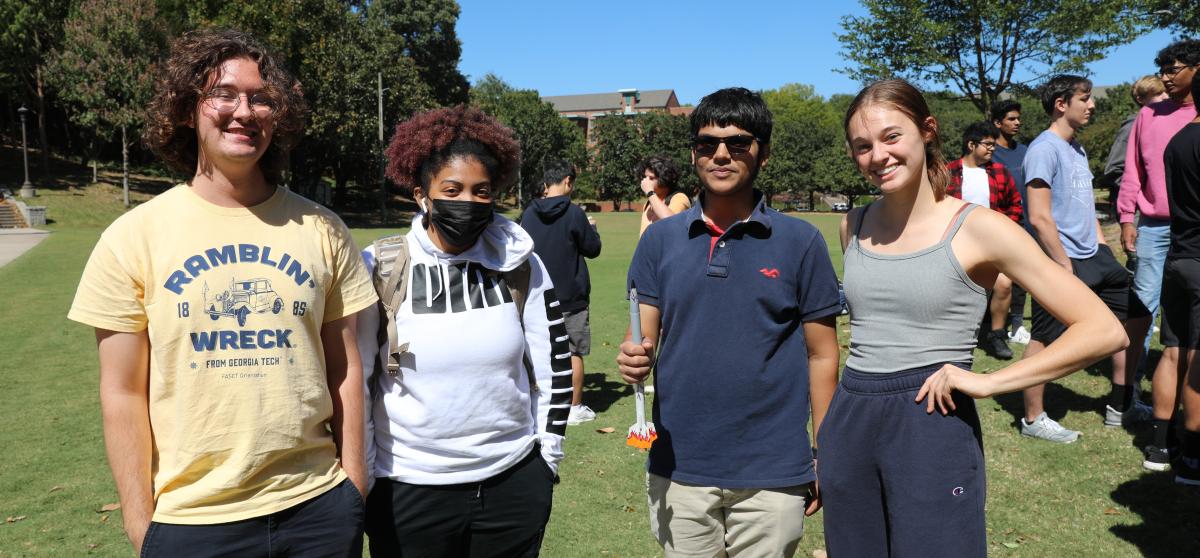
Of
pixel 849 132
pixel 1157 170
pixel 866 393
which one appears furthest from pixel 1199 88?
pixel 866 393

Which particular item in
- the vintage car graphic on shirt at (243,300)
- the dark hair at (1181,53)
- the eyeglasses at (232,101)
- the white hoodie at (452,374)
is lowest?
the white hoodie at (452,374)

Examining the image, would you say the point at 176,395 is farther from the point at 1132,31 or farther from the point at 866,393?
the point at 1132,31

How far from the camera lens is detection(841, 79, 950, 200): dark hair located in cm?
266

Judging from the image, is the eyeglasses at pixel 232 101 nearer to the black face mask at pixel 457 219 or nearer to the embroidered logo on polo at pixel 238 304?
the embroidered logo on polo at pixel 238 304

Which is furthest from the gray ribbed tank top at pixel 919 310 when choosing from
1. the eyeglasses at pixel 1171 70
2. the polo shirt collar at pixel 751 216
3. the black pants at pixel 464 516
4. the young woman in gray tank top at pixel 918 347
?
the eyeglasses at pixel 1171 70

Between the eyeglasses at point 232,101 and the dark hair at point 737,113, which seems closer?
the eyeglasses at point 232,101

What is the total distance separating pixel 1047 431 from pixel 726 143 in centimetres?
460

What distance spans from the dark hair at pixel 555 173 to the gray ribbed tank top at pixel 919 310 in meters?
5.00

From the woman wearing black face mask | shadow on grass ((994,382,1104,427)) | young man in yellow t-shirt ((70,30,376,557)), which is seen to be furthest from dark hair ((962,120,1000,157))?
young man in yellow t-shirt ((70,30,376,557))

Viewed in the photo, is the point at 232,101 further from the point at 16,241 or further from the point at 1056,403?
the point at 16,241

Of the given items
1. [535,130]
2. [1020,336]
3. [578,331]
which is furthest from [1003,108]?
[535,130]

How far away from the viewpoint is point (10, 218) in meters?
34.5

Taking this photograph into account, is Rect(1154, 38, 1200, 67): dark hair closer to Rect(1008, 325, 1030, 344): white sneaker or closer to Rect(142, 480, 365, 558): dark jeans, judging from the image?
Rect(1008, 325, 1030, 344): white sneaker

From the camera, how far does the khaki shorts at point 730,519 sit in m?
2.79
